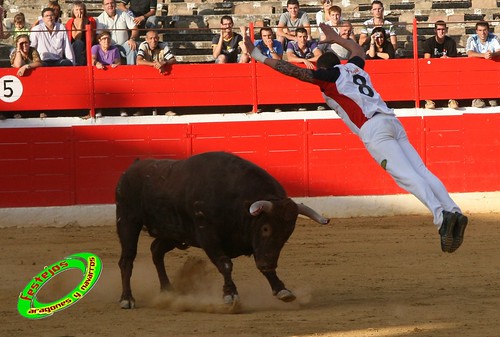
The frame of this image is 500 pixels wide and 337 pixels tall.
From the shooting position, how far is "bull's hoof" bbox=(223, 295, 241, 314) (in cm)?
903

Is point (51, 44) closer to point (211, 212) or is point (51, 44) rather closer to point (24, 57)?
point (24, 57)

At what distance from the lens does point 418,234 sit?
1421 centimetres

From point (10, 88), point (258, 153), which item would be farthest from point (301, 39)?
point (10, 88)

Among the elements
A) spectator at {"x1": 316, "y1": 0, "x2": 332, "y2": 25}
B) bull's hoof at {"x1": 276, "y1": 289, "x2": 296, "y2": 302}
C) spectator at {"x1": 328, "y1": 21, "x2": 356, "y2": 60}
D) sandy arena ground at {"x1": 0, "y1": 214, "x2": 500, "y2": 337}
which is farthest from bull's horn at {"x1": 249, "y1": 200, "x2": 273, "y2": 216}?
spectator at {"x1": 316, "y1": 0, "x2": 332, "y2": 25}

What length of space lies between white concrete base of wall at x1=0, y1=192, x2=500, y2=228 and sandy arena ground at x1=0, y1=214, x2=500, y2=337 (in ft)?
1.67

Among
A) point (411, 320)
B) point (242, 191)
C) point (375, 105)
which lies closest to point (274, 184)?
point (242, 191)

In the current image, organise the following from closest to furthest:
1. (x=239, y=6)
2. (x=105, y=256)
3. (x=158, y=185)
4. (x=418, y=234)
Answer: (x=158, y=185) < (x=105, y=256) < (x=418, y=234) < (x=239, y=6)

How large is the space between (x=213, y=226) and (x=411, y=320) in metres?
1.87

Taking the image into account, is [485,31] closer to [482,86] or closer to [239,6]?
[482,86]

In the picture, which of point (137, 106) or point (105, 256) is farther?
point (137, 106)

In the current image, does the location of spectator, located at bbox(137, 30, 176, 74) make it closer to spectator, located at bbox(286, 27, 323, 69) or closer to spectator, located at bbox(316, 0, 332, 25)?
spectator, located at bbox(286, 27, 323, 69)

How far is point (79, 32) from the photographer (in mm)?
16656

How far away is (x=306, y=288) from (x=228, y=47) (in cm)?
763

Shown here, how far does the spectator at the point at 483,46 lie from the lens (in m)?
17.2
